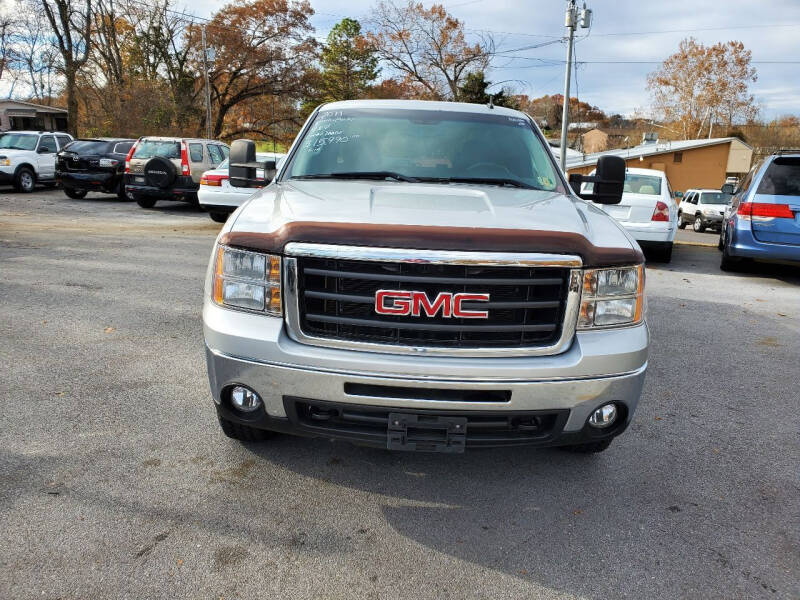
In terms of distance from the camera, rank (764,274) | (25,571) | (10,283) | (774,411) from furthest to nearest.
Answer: (764,274)
(10,283)
(774,411)
(25,571)

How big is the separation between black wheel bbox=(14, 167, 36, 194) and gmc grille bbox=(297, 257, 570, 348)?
19031 mm

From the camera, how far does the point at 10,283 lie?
21.9 ft

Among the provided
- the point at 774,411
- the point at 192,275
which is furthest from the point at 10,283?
the point at 774,411

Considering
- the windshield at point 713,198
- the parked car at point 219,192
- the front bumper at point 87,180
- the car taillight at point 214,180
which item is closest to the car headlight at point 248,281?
the parked car at point 219,192

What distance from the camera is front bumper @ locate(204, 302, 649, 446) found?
2402mm

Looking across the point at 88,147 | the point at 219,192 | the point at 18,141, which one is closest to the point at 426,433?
the point at 219,192

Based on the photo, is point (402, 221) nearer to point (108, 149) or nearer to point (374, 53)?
point (108, 149)

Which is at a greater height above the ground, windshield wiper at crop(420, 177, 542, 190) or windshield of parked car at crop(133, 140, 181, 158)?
windshield of parked car at crop(133, 140, 181, 158)

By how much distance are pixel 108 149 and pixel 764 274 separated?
1659 centimetres

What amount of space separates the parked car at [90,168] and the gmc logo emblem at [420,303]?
17.1 meters

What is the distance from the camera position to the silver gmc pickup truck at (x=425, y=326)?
7.91ft

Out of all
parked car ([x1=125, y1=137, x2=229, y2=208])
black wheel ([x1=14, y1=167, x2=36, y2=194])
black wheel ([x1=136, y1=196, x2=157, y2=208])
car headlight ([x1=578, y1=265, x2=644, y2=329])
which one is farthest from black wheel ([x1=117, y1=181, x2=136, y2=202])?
car headlight ([x1=578, y1=265, x2=644, y2=329])

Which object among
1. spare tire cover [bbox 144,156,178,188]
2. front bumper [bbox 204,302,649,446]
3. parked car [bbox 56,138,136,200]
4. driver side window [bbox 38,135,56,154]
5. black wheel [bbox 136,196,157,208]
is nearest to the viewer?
front bumper [bbox 204,302,649,446]

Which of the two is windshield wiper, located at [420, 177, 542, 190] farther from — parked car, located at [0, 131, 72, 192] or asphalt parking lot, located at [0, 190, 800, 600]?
parked car, located at [0, 131, 72, 192]
